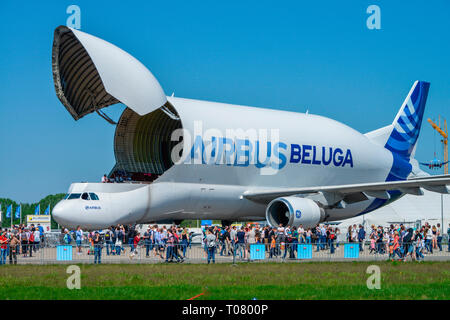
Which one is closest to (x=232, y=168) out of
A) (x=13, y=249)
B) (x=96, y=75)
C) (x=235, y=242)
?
(x=235, y=242)

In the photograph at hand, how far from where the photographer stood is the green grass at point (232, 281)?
46.9 ft

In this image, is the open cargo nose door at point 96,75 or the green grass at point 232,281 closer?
the green grass at point 232,281

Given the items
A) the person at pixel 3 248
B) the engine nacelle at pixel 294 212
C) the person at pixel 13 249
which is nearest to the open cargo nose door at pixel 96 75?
the person at pixel 13 249

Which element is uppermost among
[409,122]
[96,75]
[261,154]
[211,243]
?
[96,75]

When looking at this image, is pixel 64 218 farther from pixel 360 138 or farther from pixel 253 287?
pixel 360 138

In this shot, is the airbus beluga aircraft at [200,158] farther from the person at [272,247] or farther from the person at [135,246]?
the person at [272,247]

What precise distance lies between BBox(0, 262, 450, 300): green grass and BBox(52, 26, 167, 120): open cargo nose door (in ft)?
27.8

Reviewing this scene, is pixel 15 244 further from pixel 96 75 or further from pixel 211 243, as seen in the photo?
pixel 96 75

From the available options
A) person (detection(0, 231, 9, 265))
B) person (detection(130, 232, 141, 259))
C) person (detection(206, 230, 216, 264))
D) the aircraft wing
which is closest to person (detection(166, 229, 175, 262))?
person (detection(130, 232, 141, 259))

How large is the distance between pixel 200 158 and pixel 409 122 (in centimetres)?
1754

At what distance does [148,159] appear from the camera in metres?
35.0

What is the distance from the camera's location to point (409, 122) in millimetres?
44000

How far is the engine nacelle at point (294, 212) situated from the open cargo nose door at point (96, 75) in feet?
25.8
